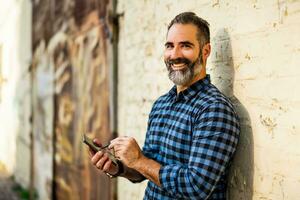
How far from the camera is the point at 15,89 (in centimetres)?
1045

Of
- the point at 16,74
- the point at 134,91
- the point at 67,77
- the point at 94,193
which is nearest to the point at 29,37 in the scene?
the point at 16,74

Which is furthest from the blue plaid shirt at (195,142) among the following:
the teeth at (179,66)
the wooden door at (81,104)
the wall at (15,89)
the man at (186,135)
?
the wall at (15,89)

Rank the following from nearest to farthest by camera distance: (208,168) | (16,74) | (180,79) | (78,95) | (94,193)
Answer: (208,168)
(180,79)
(94,193)
(78,95)
(16,74)

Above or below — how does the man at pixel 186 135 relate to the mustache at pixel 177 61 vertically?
below

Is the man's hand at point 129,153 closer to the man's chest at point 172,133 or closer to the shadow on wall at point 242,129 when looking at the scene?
the man's chest at point 172,133

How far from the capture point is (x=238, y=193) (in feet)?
8.35

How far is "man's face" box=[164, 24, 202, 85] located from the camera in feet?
8.04

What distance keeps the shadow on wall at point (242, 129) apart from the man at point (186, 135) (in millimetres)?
100

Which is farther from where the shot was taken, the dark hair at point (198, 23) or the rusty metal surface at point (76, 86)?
the rusty metal surface at point (76, 86)

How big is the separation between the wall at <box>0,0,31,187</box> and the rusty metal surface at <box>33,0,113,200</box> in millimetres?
1682

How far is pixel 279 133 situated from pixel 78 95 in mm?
3983

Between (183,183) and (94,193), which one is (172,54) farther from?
Result: (94,193)

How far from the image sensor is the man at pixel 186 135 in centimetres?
217

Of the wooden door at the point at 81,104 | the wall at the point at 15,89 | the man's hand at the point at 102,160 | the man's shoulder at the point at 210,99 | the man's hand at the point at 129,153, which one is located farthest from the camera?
the wall at the point at 15,89
